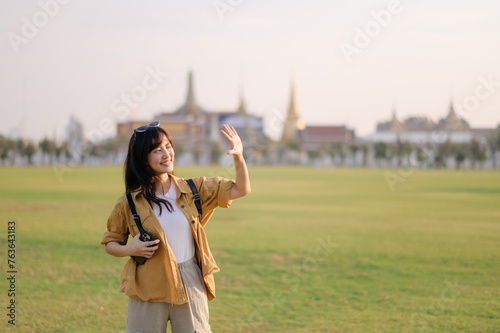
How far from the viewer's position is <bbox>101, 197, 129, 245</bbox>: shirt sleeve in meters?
3.50

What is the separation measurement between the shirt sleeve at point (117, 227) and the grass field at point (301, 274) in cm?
283

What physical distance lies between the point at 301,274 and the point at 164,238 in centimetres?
590

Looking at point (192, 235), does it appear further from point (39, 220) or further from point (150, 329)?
point (39, 220)

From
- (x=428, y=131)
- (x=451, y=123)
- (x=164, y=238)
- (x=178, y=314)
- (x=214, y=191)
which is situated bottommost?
(x=178, y=314)

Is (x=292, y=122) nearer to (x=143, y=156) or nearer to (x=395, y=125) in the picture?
(x=395, y=125)

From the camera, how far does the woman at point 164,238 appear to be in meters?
3.37

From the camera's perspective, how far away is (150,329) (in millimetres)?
3387

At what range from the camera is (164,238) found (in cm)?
336

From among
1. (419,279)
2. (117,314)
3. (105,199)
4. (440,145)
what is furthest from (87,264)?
(440,145)

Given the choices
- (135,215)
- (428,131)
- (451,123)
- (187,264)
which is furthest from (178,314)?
(428,131)

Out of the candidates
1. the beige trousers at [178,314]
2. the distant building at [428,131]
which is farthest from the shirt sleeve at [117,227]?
the distant building at [428,131]

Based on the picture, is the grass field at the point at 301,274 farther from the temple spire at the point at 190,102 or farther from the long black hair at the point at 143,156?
the temple spire at the point at 190,102

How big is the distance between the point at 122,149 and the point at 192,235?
9334 cm

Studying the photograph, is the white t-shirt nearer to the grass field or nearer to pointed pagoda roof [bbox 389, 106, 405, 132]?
the grass field
